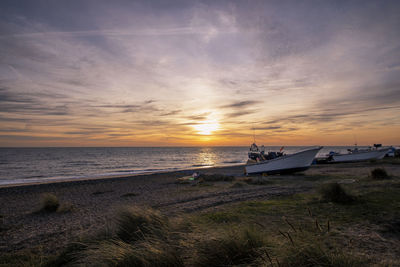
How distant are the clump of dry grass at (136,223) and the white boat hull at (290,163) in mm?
18695

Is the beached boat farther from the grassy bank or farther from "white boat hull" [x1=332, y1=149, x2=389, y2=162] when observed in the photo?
the grassy bank

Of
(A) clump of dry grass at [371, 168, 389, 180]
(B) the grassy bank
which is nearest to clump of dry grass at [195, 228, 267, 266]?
(B) the grassy bank

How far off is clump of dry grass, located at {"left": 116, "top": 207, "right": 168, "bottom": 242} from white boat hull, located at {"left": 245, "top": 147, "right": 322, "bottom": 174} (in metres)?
18.7

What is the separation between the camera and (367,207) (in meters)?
6.81

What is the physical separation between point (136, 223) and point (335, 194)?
692 centimetres

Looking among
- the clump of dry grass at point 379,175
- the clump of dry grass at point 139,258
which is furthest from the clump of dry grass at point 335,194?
the clump of dry grass at point 379,175

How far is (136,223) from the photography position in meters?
5.36

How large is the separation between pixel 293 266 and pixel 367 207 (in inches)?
224

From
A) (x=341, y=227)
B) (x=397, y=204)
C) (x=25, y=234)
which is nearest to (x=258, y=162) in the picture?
(x=397, y=204)

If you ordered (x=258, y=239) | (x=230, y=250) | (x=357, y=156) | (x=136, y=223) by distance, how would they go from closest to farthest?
(x=230, y=250), (x=258, y=239), (x=136, y=223), (x=357, y=156)

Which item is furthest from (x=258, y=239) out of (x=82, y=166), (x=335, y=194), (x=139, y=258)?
(x=82, y=166)

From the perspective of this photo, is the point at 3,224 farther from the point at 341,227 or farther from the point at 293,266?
the point at 341,227

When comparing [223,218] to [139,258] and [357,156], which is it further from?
[357,156]

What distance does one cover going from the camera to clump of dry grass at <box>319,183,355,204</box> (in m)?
7.57
